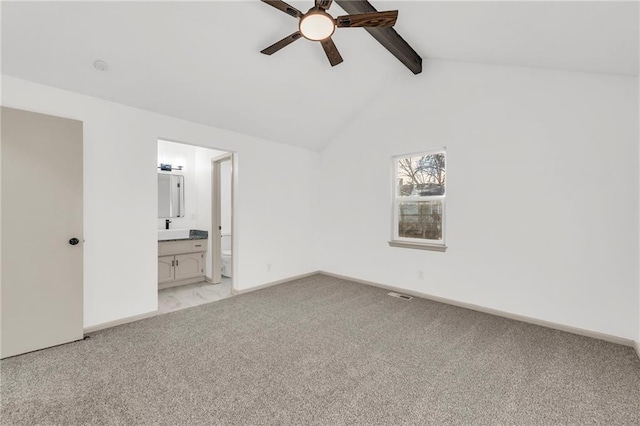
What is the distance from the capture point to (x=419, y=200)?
4.13 meters

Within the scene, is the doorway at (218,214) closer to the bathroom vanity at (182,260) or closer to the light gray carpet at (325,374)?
the bathroom vanity at (182,260)

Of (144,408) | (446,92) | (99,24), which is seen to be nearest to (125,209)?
(99,24)

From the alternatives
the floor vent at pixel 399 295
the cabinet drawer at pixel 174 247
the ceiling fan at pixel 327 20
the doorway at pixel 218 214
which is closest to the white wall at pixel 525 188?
the floor vent at pixel 399 295

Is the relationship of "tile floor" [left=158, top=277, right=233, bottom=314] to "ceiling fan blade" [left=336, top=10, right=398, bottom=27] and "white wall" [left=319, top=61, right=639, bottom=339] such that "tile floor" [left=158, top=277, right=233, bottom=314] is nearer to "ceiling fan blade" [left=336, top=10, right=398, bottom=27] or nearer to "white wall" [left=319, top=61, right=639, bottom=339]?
"white wall" [left=319, top=61, right=639, bottom=339]

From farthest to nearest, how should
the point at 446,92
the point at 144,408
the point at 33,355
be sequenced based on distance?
the point at 446,92, the point at 33,355, the point at 144,408

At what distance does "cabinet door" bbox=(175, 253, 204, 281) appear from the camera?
177 inches

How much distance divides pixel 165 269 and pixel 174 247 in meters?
0.35

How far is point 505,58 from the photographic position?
3.05 metres

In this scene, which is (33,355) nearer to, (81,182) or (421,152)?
(81,182)

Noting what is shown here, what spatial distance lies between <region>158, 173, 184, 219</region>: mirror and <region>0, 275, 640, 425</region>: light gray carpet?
2391mm

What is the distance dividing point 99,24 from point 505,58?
3.80m

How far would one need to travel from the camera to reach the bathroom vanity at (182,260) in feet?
14.2

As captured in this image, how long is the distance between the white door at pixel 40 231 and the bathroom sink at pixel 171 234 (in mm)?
1715

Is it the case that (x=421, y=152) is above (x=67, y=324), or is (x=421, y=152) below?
above
